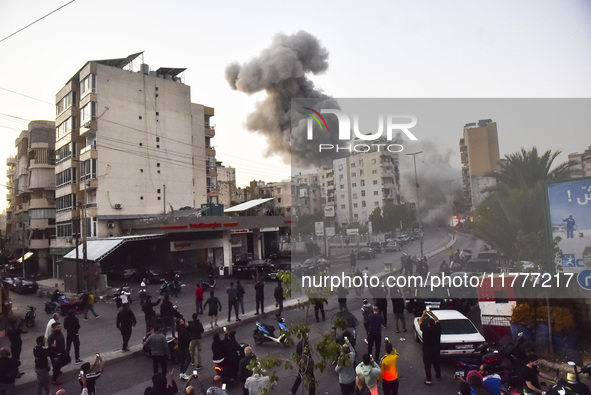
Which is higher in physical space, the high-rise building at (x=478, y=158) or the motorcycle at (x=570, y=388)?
the high-rise building at (x=478, y=158)

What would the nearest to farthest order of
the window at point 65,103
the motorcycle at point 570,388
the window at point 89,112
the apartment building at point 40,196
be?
the motorcycle at point 570,388 < the window at point 89,112 < the window at point 65,103 < the apartment building at point 40,196

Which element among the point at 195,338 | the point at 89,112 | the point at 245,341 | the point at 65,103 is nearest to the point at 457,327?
the point at 245,341

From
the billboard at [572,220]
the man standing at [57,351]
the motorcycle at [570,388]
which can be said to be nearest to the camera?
the motorcycle at [570,388]

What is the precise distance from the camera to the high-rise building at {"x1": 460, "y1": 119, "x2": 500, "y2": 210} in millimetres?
12711

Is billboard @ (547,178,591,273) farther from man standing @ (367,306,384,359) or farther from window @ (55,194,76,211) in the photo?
window @ (55,194,76,211)

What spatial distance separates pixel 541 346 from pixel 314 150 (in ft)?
32.9

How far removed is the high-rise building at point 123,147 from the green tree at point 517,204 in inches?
1090

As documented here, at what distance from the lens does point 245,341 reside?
1199 cm

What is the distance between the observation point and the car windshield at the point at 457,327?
9.60 metres

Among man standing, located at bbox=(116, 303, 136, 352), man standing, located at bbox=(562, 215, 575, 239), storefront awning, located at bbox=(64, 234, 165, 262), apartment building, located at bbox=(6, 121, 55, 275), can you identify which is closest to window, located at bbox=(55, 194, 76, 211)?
apartment building, located at bbox=(6, 121, 55, 275)

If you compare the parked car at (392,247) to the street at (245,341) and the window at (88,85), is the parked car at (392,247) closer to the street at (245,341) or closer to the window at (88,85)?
the street at (245,341)

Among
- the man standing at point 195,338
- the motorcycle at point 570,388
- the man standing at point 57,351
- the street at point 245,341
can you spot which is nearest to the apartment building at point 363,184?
the street at point 245,341

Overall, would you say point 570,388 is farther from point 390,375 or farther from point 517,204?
point 517,204

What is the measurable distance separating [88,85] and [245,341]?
1182 inches
